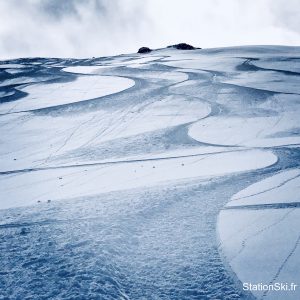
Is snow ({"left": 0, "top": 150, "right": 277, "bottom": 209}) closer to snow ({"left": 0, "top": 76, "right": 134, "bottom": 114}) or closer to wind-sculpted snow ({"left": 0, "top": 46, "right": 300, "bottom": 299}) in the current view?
wind-sculpted snow ({"left": 0, "top": 46, "right": 300, "bottom": 299})

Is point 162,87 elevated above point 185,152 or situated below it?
above

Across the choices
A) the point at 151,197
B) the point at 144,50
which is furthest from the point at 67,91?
the point at 144,50

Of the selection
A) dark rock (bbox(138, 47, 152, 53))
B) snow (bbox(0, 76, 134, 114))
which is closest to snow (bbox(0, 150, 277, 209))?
snow (bbox(0, 76, 134, 114))

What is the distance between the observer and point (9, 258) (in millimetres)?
1677

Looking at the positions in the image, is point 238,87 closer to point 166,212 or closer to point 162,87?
point 162,87

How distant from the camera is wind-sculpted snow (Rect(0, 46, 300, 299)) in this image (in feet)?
4.98

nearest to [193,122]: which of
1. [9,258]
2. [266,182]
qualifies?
[266,182]

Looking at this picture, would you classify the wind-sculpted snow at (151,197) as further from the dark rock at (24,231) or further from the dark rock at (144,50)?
the dark rock at (144,50)

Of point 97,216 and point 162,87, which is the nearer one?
point 97,216

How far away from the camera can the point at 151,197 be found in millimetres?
2338

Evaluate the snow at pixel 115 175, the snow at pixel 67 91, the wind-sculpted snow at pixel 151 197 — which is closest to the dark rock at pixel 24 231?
the wind-sculpted snow at pixel 151 197

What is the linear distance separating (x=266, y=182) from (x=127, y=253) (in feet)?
3.89

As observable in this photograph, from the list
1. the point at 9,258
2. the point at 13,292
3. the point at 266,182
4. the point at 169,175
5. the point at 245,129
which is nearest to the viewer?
the point at 13,292

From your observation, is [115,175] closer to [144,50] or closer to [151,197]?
[151,197]
